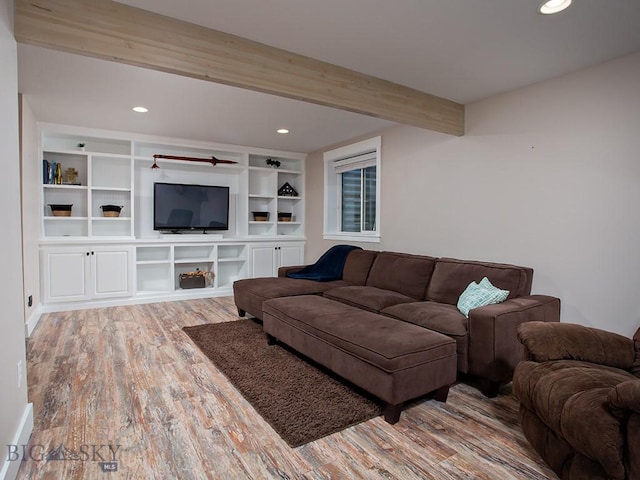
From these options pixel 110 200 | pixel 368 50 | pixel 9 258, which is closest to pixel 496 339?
pixel 368 50

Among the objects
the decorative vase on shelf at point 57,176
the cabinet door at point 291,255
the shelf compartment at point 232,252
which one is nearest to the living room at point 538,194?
the decorative vase on shelf at point 57,176

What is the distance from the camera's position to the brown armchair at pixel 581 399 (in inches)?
50.5

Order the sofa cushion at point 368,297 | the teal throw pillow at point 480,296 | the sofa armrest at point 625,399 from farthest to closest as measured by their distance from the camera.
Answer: the sofa cushion at point 368,297
the teal throw pillow at point 480,296
the sofa armrest at point 625,399

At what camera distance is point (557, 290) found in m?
2.86

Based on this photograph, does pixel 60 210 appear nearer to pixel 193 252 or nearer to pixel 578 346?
pixel 193 252

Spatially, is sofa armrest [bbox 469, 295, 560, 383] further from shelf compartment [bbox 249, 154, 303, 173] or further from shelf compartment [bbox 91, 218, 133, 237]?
shelf compartment [bbox 91, 218, 133, 237]

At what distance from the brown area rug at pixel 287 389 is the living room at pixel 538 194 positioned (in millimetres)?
1235

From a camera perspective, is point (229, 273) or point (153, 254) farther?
point (229, 273)

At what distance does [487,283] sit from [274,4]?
240 centimetres

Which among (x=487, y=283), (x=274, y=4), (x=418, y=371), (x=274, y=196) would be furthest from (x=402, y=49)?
(x=274, y=196)

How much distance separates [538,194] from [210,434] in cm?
294

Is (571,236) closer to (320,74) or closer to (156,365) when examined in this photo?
(320,74)

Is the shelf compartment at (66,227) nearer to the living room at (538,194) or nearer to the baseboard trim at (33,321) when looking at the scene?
the living room at (538,194)

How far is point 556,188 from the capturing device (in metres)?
2.84
